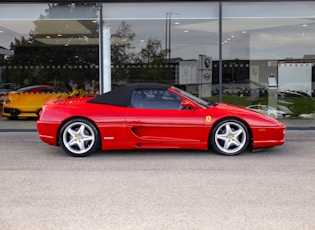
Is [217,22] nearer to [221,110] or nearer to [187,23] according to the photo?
[187,23]

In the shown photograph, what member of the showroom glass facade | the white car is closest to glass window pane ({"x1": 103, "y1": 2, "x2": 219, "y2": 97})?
the showroom glass facade

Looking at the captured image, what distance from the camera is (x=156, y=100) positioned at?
7465 mm

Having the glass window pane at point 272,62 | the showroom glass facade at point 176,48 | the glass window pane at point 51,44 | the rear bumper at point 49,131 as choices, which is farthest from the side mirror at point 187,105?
the glass window pane at point 51,44

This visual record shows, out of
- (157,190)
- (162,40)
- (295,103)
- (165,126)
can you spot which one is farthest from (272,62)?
(157,190)

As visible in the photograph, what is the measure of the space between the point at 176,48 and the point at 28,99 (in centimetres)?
470

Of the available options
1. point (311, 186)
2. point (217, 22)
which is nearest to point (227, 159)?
point (311, 186)

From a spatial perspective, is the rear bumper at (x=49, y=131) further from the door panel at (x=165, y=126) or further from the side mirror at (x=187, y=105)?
the side mirror at (x=187, y=105)

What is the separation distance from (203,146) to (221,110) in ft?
2.22

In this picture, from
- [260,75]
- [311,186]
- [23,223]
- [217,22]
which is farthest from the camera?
[260,75]

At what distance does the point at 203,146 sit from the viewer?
288 inches

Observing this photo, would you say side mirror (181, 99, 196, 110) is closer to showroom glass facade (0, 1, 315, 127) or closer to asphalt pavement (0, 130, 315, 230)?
asphalt pavement (0, 130, 315, 230)

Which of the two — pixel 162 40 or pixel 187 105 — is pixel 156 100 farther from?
pixel 162 40

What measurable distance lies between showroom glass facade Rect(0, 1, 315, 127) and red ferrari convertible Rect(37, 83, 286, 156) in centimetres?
427

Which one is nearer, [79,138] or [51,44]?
[79,138]
